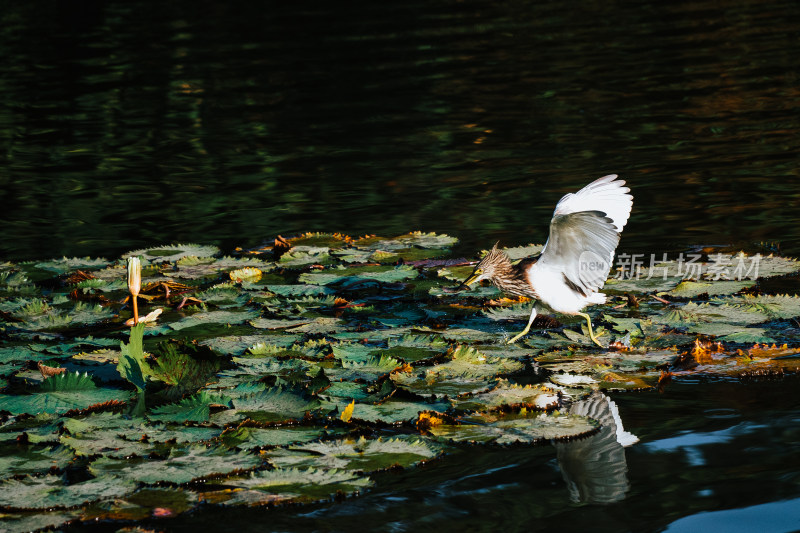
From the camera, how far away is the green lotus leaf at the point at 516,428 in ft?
12.4

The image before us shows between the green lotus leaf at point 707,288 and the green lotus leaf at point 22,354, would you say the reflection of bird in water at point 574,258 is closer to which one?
the green lotus leaf at point 707,288

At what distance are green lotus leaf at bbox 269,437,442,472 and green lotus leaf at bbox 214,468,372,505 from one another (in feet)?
0.21

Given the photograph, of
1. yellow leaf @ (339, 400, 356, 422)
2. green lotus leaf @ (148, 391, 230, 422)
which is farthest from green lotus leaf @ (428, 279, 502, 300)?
green lotus leaf @ (148, 391, 230, 422)

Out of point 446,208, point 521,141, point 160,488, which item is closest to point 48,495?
point 160,488

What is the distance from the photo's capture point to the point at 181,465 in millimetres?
3588

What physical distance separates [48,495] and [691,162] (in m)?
7.08

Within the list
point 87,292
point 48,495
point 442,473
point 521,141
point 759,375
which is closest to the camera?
point 48,495

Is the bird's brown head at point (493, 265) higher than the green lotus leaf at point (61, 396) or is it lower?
higher

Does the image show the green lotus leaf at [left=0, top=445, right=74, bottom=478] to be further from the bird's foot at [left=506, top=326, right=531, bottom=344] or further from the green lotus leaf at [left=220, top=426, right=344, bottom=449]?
the bird's foot at [left=506, top=326, right=531, bottom=344]

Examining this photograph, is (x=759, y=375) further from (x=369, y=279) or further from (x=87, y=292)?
(x=87, y=292)

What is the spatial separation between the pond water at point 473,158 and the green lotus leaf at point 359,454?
0.08 m

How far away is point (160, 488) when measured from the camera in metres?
3.47

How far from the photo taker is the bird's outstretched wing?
472cm

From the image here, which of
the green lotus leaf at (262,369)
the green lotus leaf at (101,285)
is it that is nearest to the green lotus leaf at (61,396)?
the green lotus leaf at (262,369)
